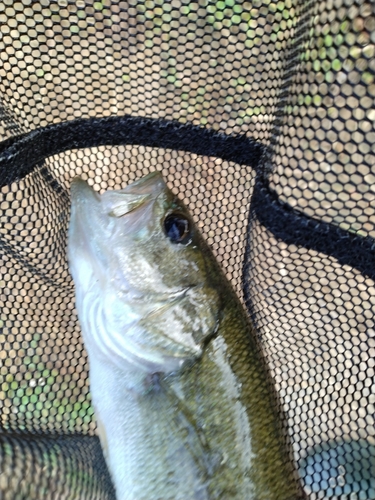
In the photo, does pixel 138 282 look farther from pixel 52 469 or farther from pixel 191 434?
pixel 52 469

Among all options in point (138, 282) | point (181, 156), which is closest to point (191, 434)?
point (138, 282)

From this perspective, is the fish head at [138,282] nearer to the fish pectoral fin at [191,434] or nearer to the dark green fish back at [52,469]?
the fish pectoral fin at [191,434]

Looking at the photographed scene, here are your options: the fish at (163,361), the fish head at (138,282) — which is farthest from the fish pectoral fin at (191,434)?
the fish head at (138,282)

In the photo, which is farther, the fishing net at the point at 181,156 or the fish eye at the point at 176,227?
the fishing net at the point at 181,156

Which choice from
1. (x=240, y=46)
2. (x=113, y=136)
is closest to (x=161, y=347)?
(x=113, y=136)

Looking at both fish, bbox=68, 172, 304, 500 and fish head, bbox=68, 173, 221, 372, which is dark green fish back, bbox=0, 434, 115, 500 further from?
fish head, bbox=68, 173, 221, 372

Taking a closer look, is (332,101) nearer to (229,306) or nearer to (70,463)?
(229,306)

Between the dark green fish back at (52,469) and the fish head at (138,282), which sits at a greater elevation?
the fish head at (138,282)
